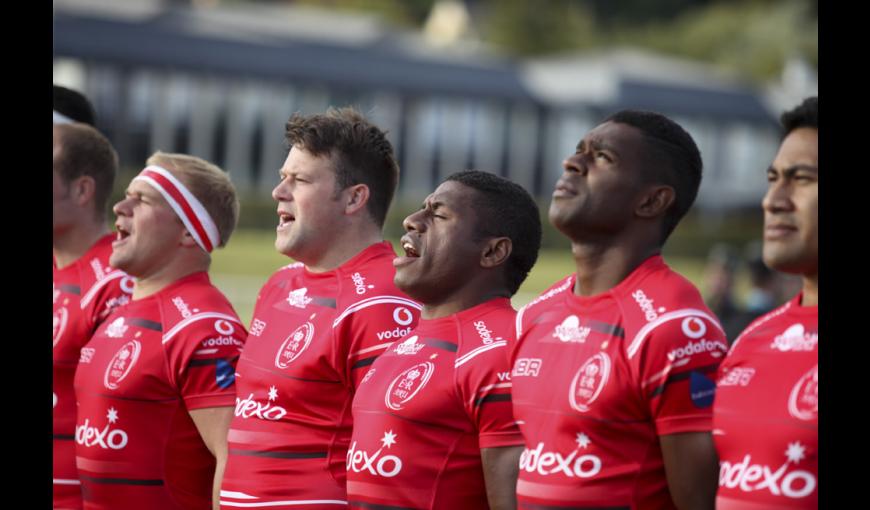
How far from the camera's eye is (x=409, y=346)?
4.55m

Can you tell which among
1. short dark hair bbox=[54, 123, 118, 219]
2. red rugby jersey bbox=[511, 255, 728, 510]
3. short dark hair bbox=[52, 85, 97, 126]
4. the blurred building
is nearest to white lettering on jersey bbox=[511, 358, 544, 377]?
red rugby jersey bbox=[511, 255, 728, 510]

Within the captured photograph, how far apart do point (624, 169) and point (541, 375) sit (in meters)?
0.70

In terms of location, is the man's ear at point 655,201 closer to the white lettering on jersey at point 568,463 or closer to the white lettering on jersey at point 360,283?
the white lettering on jersey at point 568,463

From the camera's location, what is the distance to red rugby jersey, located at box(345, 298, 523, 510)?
4289 mm

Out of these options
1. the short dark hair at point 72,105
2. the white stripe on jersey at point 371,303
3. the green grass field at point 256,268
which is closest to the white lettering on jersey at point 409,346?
the white stripe on jersey at point 371,303

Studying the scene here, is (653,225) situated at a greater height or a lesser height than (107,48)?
lesser

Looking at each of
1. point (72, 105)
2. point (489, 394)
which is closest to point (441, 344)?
point (489, 394)

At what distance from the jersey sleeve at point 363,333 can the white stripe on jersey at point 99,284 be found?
5.13ft

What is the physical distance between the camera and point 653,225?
13.2 ft

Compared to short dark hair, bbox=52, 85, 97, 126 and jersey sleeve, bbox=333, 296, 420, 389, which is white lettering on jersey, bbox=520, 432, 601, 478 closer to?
jersey sleeve, bbox=333, 296, 420, 389

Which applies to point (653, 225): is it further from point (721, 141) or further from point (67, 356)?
point (721, 141)
